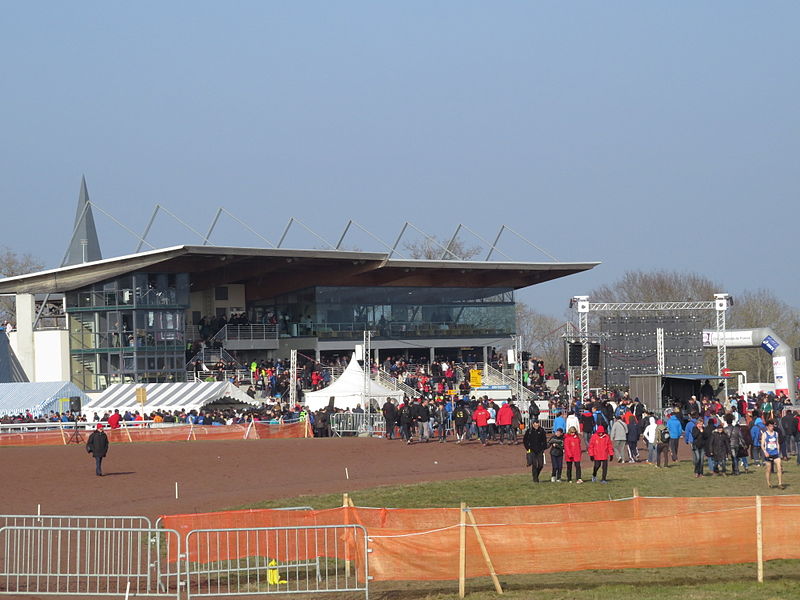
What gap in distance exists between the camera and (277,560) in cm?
1374

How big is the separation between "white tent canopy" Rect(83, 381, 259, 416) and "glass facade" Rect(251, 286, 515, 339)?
18.6 meters

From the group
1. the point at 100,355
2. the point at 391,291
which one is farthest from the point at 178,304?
the point at 391,291

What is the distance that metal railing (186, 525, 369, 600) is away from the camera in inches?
524

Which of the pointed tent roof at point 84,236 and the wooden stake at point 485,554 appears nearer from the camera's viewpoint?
the wooden stake at point 485,554

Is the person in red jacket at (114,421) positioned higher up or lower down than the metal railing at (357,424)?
higher up

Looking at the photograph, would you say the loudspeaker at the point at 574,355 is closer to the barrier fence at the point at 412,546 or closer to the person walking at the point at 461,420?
the person walking at the point at 461,420

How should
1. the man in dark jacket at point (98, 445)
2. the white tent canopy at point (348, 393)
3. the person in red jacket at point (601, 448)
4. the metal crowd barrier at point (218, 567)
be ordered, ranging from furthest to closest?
the white tent canopy at point (348, 393), the man in dark jacket at point (98, 445), the person in red jacket at point (601, 448), the metal crowd barrier at point (218, 567)

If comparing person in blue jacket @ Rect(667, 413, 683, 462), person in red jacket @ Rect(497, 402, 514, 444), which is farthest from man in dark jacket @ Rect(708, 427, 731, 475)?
person in red jacket @ Rect(497, 402, 514, 444)

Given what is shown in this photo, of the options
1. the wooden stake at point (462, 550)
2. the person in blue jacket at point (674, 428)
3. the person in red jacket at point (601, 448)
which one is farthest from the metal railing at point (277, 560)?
the person in blue jacket at point (674, 428)

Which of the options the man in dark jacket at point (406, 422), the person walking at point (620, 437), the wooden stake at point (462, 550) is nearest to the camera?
the wooden stake at point (462, 550)

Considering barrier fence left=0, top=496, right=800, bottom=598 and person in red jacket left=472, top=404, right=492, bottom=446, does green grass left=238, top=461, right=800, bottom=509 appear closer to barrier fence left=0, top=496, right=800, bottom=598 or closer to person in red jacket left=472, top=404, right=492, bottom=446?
barrier fence left=0, top=496, right=800, bottom=598

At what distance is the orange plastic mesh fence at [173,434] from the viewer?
125 feet

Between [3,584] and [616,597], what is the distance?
24.8 ft

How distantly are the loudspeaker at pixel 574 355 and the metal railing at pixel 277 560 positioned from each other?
34.6m
